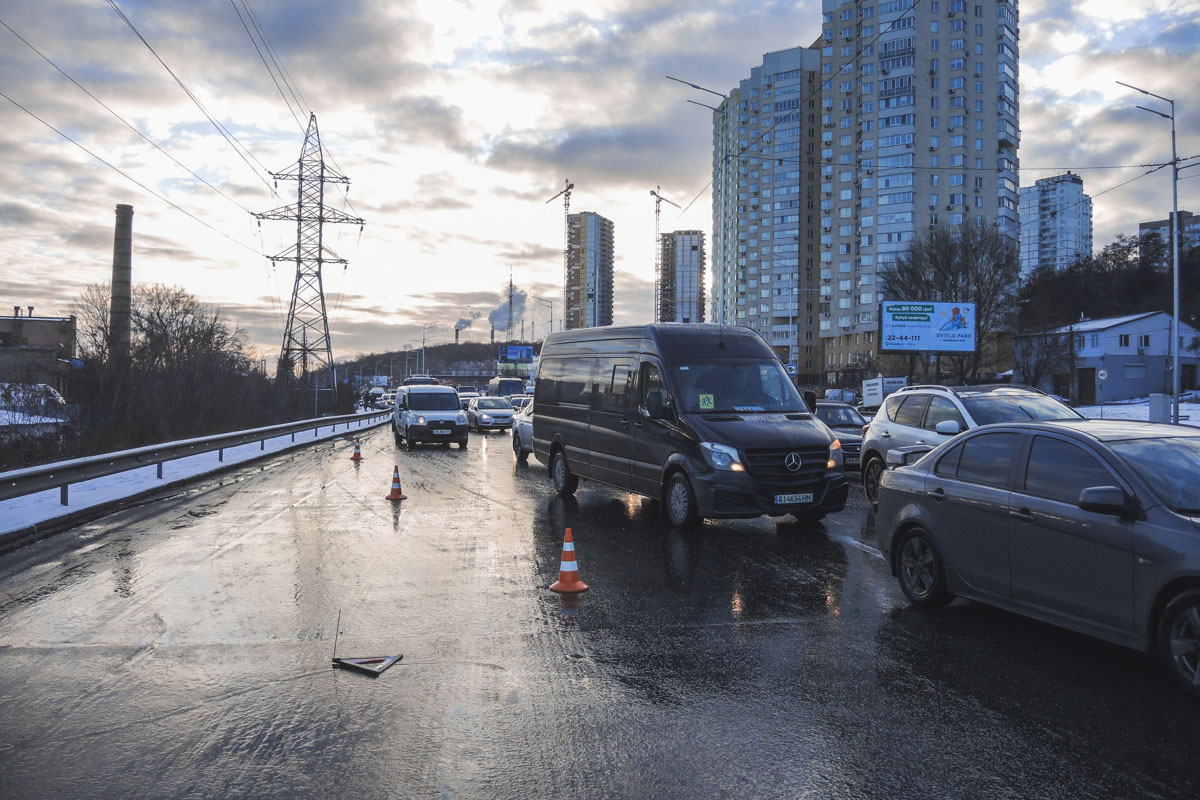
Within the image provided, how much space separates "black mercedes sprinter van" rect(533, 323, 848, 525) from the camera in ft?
31.3

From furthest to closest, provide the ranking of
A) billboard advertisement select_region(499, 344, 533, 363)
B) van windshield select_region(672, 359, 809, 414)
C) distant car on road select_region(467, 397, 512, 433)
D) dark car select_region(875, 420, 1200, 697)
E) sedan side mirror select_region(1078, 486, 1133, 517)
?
billboard advertisement select_region(499, 344, 533, 363) < distant car on road select_region(467, 397, 512, 433) < van windshield select_region(672, 359, 809, 414) < sedan side mirror select_region(1078, 486, 1133, 517) < dark car select_region(875, 420, 1200, 697)

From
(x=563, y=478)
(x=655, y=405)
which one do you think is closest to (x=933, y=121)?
(x=563, y=478)

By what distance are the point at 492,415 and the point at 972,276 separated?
131ft

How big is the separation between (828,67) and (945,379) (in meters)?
53.8

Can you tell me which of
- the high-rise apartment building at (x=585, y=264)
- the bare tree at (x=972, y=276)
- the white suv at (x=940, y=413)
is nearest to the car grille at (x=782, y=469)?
the white suv at (x=940, y=413)

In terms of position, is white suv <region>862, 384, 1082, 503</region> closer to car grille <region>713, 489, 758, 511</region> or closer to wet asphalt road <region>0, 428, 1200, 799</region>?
car grille <region>713, 489, 758, 511</region>

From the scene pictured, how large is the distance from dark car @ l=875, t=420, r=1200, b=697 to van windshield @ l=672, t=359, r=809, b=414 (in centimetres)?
386

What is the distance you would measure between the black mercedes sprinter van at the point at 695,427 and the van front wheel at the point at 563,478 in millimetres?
32

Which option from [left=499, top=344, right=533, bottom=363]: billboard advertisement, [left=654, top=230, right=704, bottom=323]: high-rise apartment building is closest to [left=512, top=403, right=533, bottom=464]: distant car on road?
[left=499, top=344, right=533, bottom=363]: billboard advertisement

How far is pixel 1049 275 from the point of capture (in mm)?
91875

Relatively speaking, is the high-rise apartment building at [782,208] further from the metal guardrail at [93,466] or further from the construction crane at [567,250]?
the metal guardrail at [93,466]

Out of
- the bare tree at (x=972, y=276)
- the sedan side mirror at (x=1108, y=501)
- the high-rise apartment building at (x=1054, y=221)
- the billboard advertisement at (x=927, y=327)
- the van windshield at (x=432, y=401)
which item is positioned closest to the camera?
the sedan side mirror at (x=1108, y=501)

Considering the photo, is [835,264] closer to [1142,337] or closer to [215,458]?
[1142,337]

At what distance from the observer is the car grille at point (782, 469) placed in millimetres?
9469
